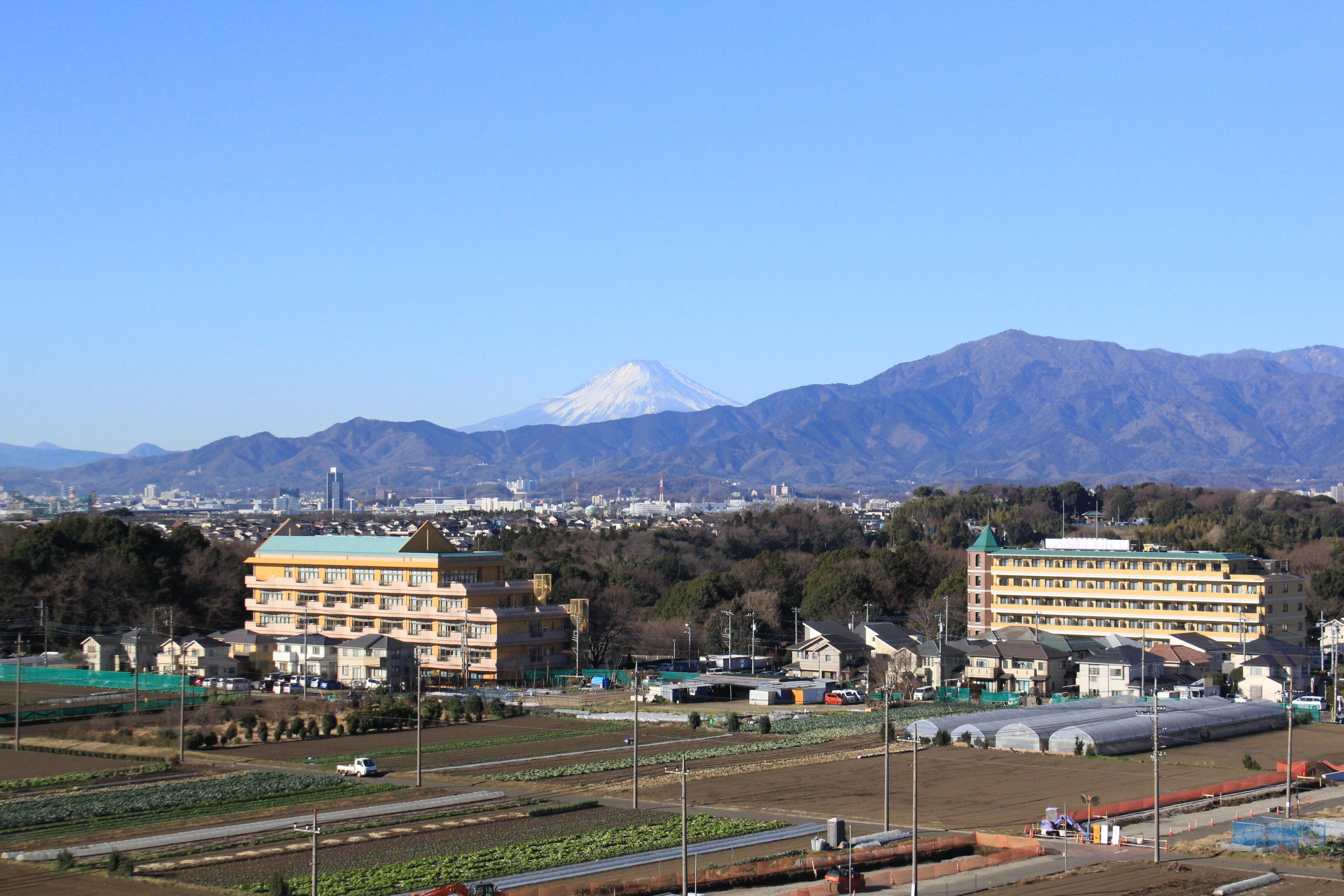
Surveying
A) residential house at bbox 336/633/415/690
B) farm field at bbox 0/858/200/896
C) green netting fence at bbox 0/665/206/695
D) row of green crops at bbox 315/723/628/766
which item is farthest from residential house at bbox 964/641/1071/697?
farm field at bbox 0/858/200/896

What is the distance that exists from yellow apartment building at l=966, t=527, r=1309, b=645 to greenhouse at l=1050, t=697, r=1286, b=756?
15.9 m

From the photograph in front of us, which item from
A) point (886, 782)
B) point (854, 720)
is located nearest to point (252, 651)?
point (854, 720)

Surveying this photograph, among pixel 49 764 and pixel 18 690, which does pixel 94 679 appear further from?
pixel 49 764

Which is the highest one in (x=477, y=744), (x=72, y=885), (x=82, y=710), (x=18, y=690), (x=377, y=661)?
(x=18, y=690)

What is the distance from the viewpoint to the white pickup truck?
36.3 metres

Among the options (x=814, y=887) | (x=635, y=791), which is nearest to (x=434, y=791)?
(x=635, y=791)

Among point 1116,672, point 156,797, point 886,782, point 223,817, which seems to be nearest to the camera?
point 886,782

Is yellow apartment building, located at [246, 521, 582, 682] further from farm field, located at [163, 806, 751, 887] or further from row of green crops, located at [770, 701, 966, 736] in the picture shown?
farm field, located at [163, 806, 751, 887]

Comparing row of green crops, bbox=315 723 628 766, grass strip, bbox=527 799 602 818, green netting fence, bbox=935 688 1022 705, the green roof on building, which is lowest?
green netting fence, bbox=935 688 1022 705

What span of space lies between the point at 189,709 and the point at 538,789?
63.0 ft

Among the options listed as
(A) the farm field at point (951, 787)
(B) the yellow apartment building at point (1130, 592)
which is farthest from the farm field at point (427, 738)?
(B) the yellow apartment building at point (1130, 592)

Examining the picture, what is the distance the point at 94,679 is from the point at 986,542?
41.9 meters

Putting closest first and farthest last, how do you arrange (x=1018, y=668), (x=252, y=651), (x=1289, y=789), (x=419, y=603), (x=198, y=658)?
(x=1289, y=789) → (x=1018, y=668) → (x=198, y=658) → (x=419, y=603) → (x=252, y=651)

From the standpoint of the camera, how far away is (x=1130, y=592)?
67.5 metres
